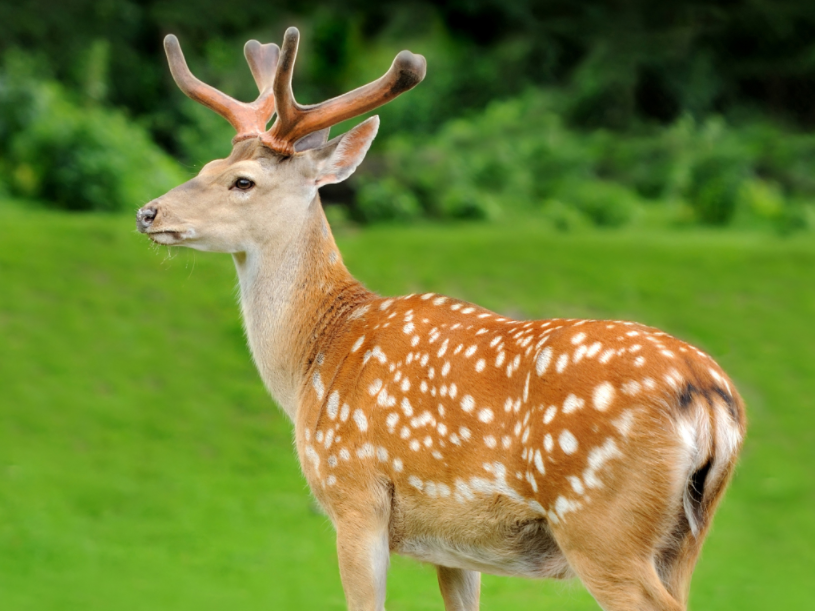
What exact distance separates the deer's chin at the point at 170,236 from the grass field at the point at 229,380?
185cm

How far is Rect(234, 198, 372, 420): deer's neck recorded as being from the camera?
15.1 feet

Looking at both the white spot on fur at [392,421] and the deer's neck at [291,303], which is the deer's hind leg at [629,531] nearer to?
the white spot on fur at [392,421]

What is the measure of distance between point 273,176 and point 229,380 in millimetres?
5682

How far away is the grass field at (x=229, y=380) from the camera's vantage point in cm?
741

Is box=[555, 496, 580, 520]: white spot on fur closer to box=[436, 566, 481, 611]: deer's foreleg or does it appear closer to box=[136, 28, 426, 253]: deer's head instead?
box=[436, 566, 481, 611]: deer's foreleg

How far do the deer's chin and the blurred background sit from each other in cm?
23

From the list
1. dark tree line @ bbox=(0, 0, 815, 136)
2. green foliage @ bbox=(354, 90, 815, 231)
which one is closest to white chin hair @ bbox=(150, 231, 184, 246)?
green foliage @ bbox=(354, 90, 815, 231)

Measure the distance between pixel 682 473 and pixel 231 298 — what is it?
796 centimetres

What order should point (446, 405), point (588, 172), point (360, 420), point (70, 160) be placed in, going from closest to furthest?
point (446, 405) → point (360, 420) → point (70, 160) → point (588, 172)

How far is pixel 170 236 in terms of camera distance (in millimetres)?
4422

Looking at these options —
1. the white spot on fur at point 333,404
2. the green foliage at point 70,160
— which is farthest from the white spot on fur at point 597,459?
the green foliage at point 70,160

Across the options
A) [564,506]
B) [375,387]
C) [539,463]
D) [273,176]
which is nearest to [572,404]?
[539,463]

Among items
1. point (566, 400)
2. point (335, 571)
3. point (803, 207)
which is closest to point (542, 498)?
point (566, 400)

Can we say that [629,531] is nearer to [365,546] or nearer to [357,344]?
[365,546]
